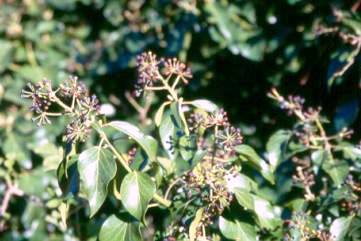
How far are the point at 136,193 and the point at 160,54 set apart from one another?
159 centimetres

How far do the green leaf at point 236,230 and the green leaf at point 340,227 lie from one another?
21 cm

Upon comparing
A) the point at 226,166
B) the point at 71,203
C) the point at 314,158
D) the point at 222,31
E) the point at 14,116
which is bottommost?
Answer: the point at 314,158

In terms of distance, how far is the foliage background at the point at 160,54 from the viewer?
2.44 m

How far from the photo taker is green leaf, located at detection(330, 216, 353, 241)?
66.3 inches

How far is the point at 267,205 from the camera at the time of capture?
5.83 ft

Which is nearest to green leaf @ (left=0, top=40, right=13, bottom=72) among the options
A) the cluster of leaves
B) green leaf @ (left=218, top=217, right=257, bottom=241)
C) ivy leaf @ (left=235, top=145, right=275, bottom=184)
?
the cluster of leaves

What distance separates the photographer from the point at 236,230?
1.61m

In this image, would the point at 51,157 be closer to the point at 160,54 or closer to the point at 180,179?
the point at 180,179

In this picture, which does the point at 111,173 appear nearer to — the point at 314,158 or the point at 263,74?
the point at 314,158

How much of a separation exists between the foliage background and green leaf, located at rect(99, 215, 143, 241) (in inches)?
16.4

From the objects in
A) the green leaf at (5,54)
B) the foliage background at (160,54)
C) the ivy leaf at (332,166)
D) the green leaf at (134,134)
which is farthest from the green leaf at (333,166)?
the green leaf at (5,54)

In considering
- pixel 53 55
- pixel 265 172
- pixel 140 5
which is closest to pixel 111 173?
pixel 265 172

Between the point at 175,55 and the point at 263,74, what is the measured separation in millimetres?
384

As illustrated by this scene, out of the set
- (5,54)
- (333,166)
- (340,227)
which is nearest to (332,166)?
(333,166)
